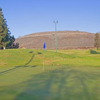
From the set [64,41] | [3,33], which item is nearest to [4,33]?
[3,33]

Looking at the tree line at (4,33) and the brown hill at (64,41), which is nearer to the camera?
the tree line at (4,33)

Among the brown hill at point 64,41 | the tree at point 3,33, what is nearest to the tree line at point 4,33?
the tree at point 3,33

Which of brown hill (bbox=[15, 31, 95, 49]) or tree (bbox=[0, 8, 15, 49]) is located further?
brown hill (bbox=[15, 31, 95, 49])

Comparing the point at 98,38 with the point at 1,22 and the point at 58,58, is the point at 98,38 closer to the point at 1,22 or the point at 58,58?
the point at 1,22

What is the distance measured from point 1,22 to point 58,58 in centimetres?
3470

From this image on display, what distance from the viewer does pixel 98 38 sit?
65.9 metres

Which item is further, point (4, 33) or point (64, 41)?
point (64, 41)

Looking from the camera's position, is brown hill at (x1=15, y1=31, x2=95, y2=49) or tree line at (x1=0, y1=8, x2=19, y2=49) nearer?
tree line at (x1=0, y1=8, x2=19, y2=49)

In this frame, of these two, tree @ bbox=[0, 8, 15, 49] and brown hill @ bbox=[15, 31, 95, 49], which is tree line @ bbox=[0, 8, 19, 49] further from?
brown hill @ bbox=[15, 31, 95, 49]

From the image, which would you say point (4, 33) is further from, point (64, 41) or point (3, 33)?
point (64, 41)

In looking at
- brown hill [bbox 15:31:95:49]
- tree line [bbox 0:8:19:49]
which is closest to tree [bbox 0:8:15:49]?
tree line [bbox 0:8:19:49]

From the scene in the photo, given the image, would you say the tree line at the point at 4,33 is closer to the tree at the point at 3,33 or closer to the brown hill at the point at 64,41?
the tree at the point at 3,33

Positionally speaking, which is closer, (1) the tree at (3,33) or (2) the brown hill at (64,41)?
(1) the tree at (3,33)

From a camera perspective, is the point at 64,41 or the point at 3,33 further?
the point at 64,41
